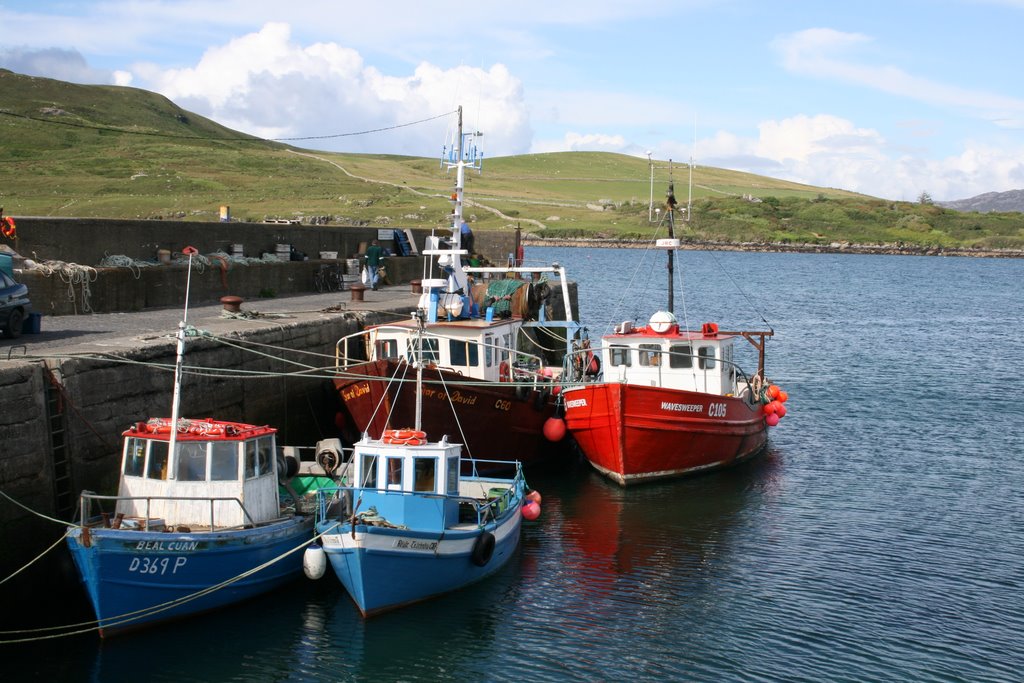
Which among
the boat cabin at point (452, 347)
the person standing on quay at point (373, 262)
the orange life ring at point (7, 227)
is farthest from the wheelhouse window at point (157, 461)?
the person standing on quay at point (373, 262)

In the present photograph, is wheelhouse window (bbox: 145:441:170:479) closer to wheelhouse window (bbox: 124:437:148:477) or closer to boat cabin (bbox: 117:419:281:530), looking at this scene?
boat cabin (bbox: 117:419:281:530)

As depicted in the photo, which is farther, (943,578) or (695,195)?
(695,195)

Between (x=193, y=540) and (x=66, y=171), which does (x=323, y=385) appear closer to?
(x=193, y=540)

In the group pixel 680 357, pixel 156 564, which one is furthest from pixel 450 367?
pixel 156 564

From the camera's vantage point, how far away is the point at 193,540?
14.0 m

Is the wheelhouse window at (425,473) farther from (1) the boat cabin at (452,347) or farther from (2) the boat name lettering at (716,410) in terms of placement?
(2) the boat name lettering at (716,410)

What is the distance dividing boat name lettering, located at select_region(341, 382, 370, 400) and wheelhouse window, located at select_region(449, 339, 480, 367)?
261 cm

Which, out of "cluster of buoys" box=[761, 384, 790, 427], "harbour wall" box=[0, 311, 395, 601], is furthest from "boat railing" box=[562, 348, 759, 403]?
"harbour wall" box=[0, 311, 395, 601]

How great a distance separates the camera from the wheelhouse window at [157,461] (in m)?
14.6

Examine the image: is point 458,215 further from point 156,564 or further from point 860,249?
point 860,249

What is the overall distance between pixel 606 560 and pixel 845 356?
2923cm

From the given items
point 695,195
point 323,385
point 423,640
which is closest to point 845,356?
point 323,385

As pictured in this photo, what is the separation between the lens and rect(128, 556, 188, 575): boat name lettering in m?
13.6

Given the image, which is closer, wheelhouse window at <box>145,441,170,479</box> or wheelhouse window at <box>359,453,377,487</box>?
wheelhouse window at <box>145,441,170,479</box>
